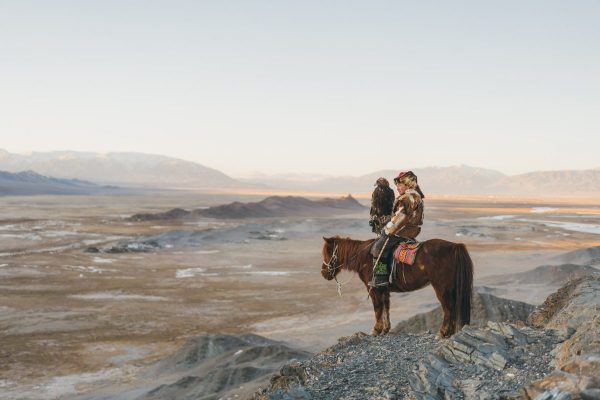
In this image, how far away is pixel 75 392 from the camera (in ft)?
49.8

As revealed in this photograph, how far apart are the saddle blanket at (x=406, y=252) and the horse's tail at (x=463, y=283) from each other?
62cm

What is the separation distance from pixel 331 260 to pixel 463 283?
8.17ft

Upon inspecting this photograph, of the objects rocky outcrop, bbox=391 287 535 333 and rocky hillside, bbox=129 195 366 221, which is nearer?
rocky outcrop, bbox=391 287 535 333

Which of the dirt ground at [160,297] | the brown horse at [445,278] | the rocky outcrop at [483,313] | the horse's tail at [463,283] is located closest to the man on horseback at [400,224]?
the brown horse at [445,278]

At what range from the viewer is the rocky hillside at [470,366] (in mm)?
4824

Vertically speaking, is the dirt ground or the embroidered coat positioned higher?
the embroidered coat

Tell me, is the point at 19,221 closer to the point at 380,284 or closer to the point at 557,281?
the point at 557,281

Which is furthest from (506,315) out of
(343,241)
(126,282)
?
(126,282)

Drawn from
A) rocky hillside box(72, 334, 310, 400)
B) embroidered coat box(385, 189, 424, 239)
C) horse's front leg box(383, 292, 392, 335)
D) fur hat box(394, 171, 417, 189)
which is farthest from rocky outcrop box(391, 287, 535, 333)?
fur hat box(394, 171, 417, 189)

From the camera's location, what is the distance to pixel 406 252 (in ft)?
27.4

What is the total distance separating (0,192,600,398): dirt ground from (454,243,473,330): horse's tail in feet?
36.1

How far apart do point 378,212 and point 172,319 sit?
16.6m

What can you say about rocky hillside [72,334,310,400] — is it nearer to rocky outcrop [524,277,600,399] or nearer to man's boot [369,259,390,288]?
man's boot [369,259,390,288]

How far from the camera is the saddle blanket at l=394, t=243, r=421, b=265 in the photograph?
8.25 metres
